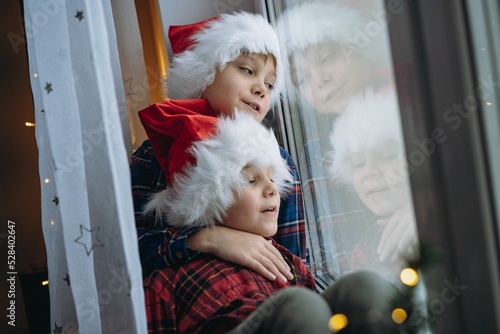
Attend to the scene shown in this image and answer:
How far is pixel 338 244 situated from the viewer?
1.21 meters

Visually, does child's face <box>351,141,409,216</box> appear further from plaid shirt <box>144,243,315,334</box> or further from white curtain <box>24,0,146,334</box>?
white curtain <box>24,0,146,334</box>

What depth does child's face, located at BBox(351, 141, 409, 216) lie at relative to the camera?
0.84m

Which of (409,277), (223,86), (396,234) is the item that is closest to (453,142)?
(409,277)

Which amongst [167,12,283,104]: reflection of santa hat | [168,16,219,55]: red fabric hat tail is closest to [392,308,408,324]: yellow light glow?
[167,12,283,104]: reflection of santa hat

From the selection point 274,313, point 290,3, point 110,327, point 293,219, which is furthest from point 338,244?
point 290,3

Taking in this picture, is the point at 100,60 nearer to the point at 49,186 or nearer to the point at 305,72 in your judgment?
the point at 49,186

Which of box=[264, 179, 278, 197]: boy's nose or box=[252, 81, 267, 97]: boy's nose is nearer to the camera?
box=[264, 179, 278, 197]: boy's nose

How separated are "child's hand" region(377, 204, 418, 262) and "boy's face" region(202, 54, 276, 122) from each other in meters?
0.47

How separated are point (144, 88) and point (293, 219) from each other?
0.71 m

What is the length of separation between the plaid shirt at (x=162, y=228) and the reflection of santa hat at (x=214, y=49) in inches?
8.0

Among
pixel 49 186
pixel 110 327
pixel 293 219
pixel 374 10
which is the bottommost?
pixel 110 327

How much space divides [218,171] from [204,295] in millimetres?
254

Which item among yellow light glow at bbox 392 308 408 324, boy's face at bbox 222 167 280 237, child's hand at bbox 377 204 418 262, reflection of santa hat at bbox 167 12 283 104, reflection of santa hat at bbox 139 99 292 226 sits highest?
reflection of santa hat at bbox 167 12 283 104

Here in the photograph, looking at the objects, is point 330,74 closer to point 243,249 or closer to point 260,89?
point 260,89
